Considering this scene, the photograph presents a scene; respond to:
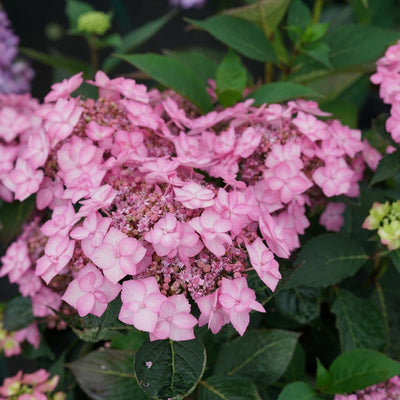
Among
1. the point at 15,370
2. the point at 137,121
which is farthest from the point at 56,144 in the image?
the point at 15,370

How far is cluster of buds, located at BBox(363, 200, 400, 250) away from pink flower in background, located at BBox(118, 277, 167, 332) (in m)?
0.34

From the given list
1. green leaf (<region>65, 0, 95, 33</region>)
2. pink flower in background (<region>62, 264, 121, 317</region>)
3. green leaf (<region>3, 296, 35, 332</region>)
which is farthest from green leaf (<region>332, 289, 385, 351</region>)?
green leaf (<region>65, 0, 95, 33</region>)

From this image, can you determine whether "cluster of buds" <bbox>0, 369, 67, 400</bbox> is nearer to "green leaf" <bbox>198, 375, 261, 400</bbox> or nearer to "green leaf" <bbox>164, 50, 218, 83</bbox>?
"green leaf" <bbox>198, 375, 261, 400</bbox>

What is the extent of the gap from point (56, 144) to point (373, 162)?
49 cm

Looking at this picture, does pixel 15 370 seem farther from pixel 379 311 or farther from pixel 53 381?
pixel 379 311

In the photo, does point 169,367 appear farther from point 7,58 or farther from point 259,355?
point 7,58

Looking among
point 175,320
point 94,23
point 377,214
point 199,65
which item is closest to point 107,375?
point 175,320

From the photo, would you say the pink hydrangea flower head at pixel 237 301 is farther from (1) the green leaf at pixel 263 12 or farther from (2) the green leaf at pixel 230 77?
(1) the green leaf at pixel 263 12

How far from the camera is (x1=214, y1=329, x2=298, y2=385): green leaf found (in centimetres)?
79

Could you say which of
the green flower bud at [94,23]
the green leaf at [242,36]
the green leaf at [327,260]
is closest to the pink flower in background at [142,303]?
the green leaf at [327,260]

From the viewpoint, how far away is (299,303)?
30.9 inches

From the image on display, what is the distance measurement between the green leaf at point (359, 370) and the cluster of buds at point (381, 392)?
0.01 m

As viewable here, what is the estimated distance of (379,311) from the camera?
84 cm

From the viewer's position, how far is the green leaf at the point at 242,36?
0.88 metres
